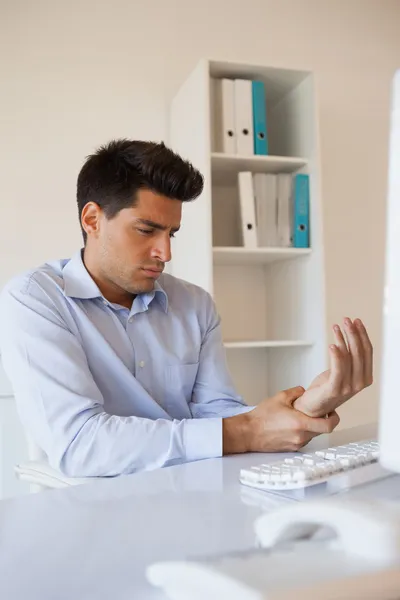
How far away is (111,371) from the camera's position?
1439mm

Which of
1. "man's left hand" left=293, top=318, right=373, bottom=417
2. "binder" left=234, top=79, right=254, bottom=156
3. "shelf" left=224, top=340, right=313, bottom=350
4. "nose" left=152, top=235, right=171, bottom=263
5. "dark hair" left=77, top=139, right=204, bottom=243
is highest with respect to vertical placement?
"binder" left=234, top=79, right=254, bottom=156

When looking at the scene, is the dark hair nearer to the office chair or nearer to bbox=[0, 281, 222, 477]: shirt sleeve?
bbox=[0, 281, 222, 477]: shirt sleeve

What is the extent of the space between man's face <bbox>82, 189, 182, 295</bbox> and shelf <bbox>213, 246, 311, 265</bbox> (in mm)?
652

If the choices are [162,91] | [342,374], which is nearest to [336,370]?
[342,374]

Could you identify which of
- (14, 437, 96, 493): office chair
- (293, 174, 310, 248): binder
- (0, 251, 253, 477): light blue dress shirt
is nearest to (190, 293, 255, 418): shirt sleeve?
(0, 251, 253, 477): light blue dress shirt

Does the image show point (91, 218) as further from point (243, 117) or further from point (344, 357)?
point (243, 117)

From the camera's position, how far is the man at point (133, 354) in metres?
1.16

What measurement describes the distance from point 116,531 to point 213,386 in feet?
3.17

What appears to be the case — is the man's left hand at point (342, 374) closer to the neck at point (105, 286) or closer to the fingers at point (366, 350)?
the fingers at point (366, 350)

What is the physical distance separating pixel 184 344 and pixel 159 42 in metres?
1.55

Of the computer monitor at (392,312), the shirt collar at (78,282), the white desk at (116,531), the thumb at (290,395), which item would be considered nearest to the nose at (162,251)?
the shirt collar at (78,282)

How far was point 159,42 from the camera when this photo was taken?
2.59 metres

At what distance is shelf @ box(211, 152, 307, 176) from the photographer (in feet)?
Answer: 7.57

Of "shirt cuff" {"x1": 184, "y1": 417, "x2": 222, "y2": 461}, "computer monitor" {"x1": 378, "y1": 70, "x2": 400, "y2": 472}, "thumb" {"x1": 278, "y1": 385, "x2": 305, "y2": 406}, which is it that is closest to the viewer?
"computer monitor" {"x1": 378, "y1": 70, "x2": 400, "y2": 472}
